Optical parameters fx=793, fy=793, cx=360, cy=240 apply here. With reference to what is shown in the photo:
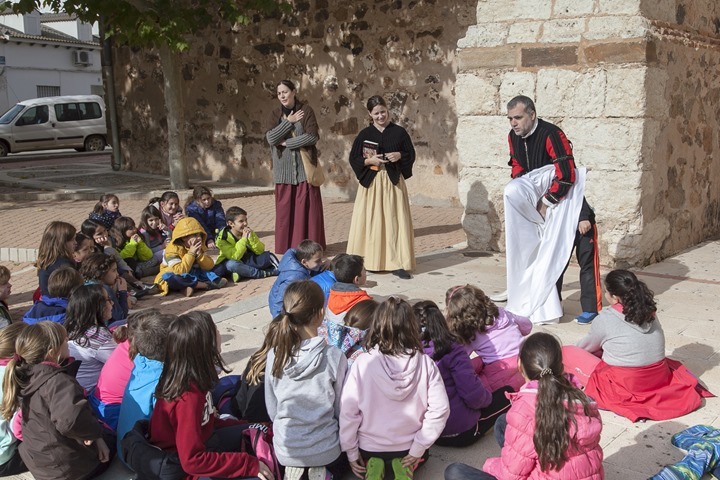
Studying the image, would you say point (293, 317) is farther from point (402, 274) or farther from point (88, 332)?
point (402, 274)

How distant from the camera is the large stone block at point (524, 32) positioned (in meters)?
7.18

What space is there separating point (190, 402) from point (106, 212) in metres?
4.79

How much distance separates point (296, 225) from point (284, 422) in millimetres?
4576

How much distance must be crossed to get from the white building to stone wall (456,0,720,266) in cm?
2690

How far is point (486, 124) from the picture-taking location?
7609mm

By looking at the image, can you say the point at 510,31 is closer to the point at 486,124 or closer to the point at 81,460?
the point at 486,124

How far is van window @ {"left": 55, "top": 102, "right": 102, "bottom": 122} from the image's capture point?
2106 cm

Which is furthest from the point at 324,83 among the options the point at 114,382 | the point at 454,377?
the point at 454,377

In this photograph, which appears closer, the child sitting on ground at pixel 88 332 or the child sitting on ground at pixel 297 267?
the child sitting on ground at pixel 88 332

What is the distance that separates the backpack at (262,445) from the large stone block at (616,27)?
4.82 m

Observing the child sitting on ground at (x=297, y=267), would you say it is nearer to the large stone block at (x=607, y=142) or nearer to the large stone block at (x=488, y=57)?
the large stone block at (x=607, y=142)

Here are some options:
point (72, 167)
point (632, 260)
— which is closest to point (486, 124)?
point (632, 260)

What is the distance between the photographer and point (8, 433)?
348 centimetres

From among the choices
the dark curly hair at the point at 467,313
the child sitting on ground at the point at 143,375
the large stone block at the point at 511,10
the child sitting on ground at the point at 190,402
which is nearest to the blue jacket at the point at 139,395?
the child sitting on ground at the point at 143,375
